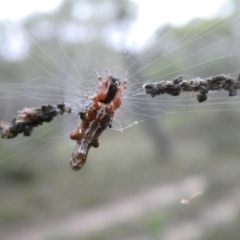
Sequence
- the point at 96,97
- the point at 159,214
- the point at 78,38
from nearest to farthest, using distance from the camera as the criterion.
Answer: the point at 96,97, the point at 78,38, the point at 159,214

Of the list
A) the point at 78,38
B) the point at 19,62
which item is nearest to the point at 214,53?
the point at 78,38

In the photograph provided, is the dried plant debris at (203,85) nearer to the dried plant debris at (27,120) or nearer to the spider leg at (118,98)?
the spider leg at (118,98)

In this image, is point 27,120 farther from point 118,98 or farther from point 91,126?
point 118,98

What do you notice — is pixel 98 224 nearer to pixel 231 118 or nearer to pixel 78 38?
pixel 78 38

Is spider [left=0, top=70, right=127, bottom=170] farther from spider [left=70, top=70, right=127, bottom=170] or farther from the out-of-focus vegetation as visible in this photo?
the out-of-focus vegetation

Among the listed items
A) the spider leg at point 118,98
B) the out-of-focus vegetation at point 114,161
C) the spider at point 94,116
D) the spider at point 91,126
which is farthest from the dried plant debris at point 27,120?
the out-of-focus vegetation at point 114,161

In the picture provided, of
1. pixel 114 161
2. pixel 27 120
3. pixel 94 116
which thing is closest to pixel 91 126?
pixel 94 116

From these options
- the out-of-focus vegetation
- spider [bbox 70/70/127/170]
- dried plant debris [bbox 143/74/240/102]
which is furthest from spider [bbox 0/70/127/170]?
the out-of-focus vegetation
